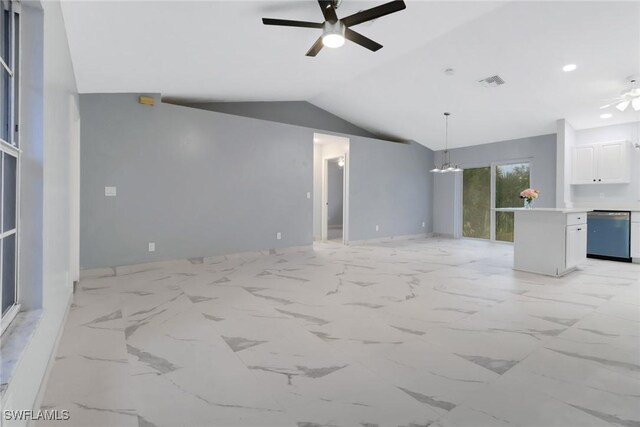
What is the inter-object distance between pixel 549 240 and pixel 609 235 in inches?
93.3

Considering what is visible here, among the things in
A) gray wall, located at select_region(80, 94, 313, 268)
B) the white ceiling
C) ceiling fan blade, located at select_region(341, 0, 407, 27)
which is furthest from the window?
gray wall, located at select_region(80, 94, 313, 268)

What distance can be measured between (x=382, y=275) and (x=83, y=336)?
11.1ft

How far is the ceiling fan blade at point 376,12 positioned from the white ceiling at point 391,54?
0.61 metres

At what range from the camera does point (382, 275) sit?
14.9 feet

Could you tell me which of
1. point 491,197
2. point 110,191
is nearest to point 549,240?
point 491,197

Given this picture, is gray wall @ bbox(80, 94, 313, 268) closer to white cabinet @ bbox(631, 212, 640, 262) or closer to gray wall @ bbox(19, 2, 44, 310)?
gray wall @ bbox(19, 2, 44, 310)

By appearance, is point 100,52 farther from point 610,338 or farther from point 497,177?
point 497,177

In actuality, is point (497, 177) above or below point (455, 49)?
below

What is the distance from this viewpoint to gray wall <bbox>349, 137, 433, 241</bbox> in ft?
25.4

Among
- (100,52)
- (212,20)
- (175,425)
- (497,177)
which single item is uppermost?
(212,20)

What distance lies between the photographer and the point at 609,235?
5824mm

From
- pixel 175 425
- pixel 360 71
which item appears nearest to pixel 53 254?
pixel 175 425

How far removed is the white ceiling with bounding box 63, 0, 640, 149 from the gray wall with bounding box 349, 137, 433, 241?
64.2 inches

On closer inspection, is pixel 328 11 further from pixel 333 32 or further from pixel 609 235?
pixel 609 235
